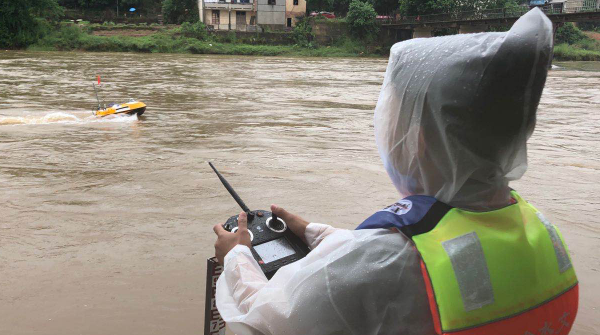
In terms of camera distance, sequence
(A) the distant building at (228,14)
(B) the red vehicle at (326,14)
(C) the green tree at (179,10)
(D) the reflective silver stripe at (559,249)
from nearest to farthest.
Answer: (D) the reflective silver stripe at (559,249) → (A) the distant building at (228,14) → (C) the green tree at (179,10) → (B) the red vehicle at (326,14)

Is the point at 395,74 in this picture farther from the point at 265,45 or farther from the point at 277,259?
the point at 265,45

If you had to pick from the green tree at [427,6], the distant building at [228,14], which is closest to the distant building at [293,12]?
the distant building at [228,14]

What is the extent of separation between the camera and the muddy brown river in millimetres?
3293

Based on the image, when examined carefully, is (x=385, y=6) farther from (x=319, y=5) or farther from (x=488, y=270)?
(x=488, y=270)

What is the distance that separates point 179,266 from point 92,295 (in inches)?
25.4

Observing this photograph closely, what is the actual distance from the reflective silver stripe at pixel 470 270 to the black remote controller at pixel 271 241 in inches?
26.4

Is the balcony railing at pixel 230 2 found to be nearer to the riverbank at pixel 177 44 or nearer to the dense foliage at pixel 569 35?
the riverbank at pixel 177 44

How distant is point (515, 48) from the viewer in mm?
1149

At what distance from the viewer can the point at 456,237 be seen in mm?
1140

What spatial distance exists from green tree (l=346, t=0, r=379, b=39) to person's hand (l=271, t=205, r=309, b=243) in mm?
51870

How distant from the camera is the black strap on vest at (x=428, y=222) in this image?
115 cm

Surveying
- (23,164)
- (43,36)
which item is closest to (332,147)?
(23,164)

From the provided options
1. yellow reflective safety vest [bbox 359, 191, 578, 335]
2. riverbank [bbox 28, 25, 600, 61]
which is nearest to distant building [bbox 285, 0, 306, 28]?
riverbank [bbox 28, 25, 600, 61]

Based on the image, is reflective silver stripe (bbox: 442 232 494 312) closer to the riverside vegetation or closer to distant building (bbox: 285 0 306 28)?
the riverside vegetation
